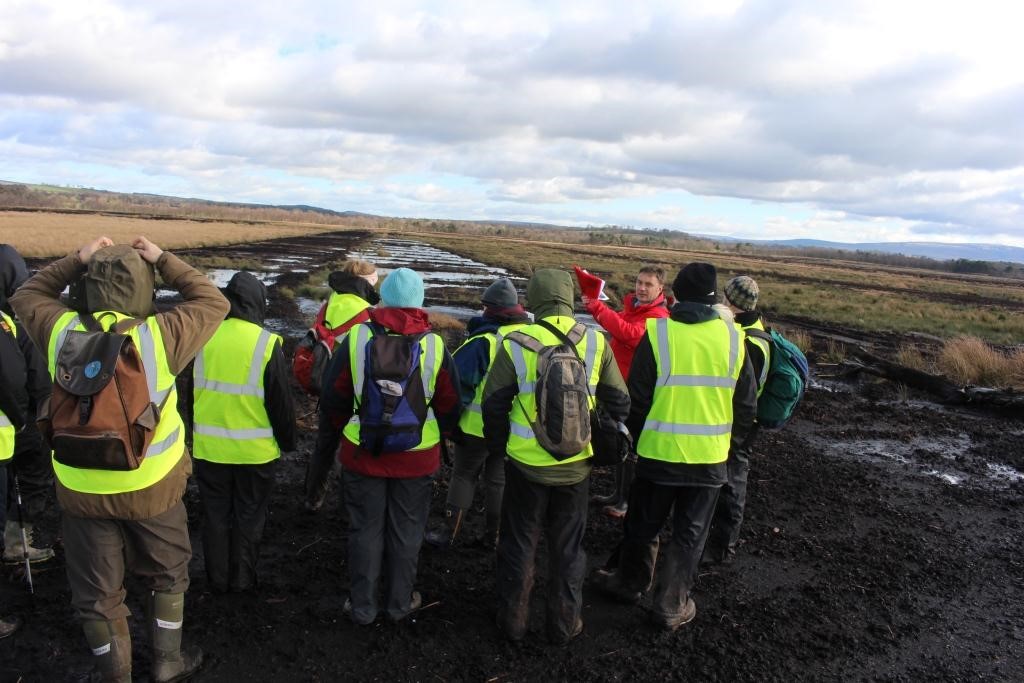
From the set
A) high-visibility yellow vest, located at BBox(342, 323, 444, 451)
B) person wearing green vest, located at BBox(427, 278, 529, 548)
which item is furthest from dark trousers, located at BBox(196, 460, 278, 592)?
person wearing green vest, located at BBox(427, 278, 529, 548)

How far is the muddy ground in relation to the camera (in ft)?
11.6

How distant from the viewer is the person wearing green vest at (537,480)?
3635 mm

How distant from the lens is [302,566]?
4.48 m

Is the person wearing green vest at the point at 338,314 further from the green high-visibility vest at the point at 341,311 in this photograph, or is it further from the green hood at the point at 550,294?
the green hood at the point at 550,294

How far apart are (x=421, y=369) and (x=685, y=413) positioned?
159 cm

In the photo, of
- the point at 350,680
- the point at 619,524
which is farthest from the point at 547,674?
the point at 619,524

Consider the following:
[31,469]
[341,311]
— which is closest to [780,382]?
[341,311]

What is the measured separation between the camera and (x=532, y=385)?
3613 mm

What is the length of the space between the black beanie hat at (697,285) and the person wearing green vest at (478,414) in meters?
0.99

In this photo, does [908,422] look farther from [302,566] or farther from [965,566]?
[302,566]

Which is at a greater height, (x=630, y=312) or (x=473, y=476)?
(x=630, y=312)

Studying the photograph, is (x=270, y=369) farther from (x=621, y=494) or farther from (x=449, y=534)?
(x=621, y=494)

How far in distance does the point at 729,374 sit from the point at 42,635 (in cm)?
418

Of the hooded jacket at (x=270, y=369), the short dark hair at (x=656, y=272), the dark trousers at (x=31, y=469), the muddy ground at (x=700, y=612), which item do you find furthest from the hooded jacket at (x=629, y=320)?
the dark trousers at (x=31, y=469)
